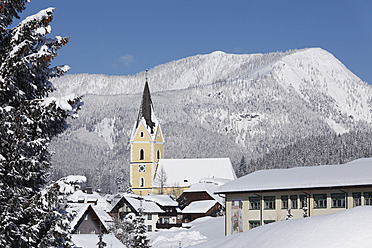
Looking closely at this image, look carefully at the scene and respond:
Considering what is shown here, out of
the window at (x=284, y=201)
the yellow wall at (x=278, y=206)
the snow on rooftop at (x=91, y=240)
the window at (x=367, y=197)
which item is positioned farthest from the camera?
the window at (x=284, y=201)

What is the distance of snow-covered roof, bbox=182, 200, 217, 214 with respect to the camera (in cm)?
9831

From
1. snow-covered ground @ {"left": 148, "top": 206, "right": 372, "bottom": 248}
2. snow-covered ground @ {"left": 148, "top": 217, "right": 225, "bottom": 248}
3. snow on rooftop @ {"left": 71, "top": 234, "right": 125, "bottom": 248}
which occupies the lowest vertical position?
snow-covered ground @ {"left": 148, "top": 217, "right": 225, "bottom": 248}

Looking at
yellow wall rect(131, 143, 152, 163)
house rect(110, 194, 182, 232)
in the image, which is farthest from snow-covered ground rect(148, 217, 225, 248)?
yellow wall rect(131, 143, 152, 163)

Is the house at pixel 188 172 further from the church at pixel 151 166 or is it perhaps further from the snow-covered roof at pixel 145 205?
the snow-covered roof at pixel 145 205

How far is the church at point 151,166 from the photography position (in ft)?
404

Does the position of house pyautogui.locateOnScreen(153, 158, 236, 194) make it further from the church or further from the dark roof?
the dark roof

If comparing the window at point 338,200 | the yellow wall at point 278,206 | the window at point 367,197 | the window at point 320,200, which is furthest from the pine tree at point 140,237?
the window at point 367,197

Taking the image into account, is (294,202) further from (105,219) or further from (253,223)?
(105,219)

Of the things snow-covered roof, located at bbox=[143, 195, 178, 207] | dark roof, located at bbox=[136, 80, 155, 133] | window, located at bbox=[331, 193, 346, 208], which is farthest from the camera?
dark roof, located at bbox=[136, 80, 155, 133]

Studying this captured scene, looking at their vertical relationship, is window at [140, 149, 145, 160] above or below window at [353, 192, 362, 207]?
above

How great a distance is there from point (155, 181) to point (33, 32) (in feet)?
370

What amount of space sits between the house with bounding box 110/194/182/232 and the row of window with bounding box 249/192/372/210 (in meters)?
40.4

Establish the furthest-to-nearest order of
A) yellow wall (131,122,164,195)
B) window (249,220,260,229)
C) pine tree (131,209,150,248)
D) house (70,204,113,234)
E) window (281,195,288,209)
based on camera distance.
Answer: yellow wall (131,122,164,195) → house (70,204,113,234) → window (249,220,260,229) → pine tree (131,209,150,248) → window (281,195,288,209)

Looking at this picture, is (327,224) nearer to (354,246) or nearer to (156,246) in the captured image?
(354,246)
